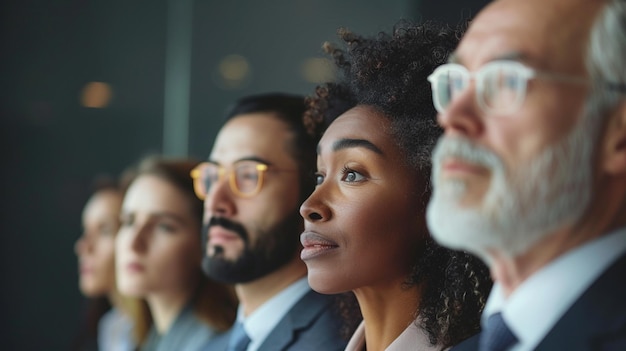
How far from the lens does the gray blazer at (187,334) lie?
11.7ft

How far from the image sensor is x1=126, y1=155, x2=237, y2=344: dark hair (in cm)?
366

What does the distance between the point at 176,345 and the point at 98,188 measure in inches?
65.1

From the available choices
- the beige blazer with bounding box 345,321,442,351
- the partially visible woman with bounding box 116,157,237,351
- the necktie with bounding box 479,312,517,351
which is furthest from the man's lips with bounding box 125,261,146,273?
the necktie with bounding box 479,312,517,351

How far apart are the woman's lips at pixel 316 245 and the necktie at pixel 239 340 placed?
755 millimetres

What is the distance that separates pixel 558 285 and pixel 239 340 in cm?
160

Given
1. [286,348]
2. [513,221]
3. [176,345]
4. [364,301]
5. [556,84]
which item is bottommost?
[176,345]

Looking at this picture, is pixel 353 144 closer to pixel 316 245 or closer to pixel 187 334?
pixel 316 245

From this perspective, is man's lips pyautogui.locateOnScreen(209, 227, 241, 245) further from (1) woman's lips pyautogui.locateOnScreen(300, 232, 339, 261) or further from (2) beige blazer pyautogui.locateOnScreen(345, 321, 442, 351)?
(2) beige blazer pyautogui.locateOnScreen(345, 321, 442, 351)

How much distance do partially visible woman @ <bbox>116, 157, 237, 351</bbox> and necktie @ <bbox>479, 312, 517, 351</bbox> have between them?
204 cm

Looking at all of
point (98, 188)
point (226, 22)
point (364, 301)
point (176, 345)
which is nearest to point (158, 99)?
point (226, 22)

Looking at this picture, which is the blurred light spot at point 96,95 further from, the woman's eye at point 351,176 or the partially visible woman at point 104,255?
the woman's eye at point 351,176

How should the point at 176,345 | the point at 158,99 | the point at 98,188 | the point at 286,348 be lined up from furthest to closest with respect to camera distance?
the point at 158,99, the point at 98,188, the point at 176,345, the point at 286,348

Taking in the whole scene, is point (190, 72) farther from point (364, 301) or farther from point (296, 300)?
point (364, 301)

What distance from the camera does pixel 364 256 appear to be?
2.29m
